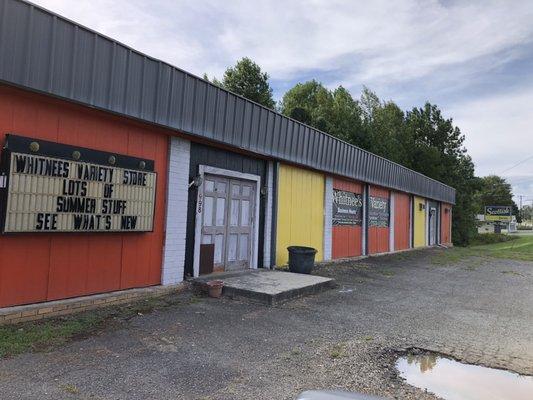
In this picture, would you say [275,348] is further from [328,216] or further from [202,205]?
[328,216]

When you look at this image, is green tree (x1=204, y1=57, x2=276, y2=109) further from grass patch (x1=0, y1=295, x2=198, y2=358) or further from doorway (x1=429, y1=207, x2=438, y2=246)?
Result: grass patch (x1=0, y1=295, x2=198, y2=358)

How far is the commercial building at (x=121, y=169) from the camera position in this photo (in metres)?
5.82

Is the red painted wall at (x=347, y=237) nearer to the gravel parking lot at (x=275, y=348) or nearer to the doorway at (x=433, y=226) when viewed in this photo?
the gravel parking lot at (x=275, y=348)

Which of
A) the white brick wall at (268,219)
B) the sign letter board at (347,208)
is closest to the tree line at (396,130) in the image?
the sign letter board at (347,208)

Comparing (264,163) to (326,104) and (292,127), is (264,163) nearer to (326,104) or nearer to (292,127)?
(292,127)

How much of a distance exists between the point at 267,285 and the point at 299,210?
463 cm

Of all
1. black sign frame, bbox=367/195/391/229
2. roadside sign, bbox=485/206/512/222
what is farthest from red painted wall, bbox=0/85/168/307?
roadside sign, bbox=485/206/512/222

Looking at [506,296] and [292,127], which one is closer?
[506,296]

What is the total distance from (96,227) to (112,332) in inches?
70.5

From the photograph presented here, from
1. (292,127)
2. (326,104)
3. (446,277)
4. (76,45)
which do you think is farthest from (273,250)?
(326,104)

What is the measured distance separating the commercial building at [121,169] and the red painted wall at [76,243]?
0.06ft

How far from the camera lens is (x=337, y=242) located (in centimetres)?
1542

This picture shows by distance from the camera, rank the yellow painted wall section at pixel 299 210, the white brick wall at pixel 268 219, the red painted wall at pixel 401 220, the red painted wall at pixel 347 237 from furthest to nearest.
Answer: the red painted wall at pixel 401 220 → the red painted wall at pixel 347 237 → the yellow painted wall section at pixel 299 210 → the white brick wall at pixel 268 219

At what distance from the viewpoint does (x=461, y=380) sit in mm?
4746
